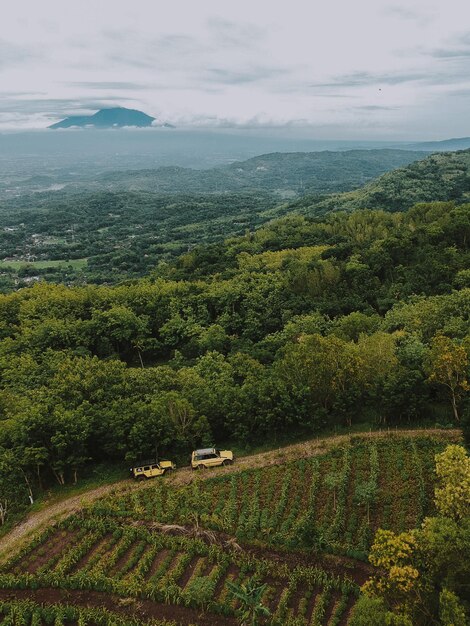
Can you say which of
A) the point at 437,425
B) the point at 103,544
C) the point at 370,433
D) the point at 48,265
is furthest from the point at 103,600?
the point at 48,265

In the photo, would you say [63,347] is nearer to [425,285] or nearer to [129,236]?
[425,285]

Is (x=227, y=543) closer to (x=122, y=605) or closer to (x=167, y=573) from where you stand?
(x=167, y=573)

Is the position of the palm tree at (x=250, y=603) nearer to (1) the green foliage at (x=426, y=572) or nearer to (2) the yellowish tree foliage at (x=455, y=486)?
(1) the green foliage at (x=426, y=572)

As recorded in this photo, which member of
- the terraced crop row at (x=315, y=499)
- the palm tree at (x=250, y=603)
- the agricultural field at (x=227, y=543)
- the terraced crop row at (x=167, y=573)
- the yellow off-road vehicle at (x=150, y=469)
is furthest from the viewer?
the yellow off-road vehicle at (x=150, y=469)

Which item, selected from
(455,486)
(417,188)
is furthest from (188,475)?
(417,188)

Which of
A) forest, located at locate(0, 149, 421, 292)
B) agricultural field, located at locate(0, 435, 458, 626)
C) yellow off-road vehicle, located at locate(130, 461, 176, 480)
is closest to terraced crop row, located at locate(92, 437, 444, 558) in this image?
agricultural field, located at locate(0, 435, 458, 626)

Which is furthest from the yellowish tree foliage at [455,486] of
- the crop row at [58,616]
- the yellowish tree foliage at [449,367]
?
the crop row at [58,616]
